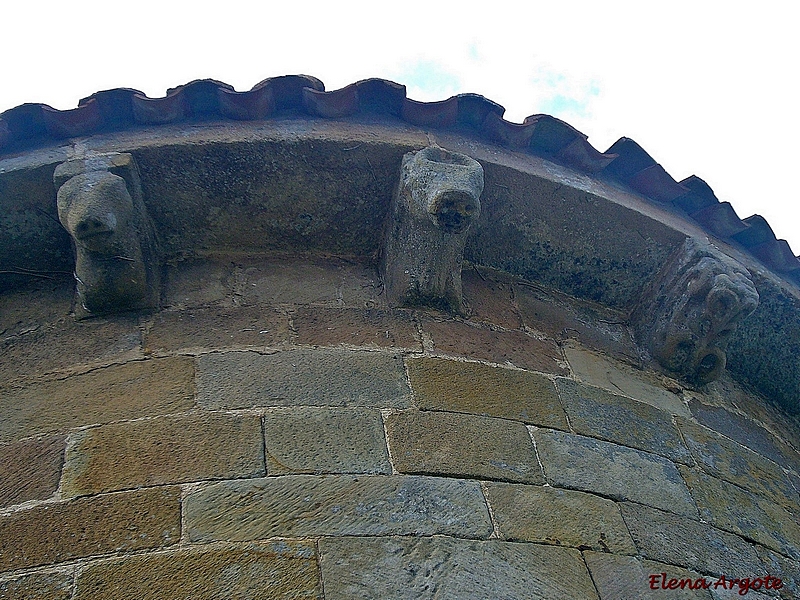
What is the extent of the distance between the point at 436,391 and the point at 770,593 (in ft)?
3.91

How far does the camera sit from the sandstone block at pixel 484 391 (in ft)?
7.86

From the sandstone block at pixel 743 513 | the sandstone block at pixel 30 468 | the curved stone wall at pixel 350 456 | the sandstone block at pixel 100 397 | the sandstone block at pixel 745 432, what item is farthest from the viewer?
the sandstone block at pixel 745 432

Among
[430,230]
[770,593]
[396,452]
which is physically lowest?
[770,593]

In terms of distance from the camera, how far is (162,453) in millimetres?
2027

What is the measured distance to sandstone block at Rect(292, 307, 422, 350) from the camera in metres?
2.58

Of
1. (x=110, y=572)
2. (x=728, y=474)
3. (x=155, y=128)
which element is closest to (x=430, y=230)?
(x=155, y=128)

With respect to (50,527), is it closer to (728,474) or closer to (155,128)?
(155,128)

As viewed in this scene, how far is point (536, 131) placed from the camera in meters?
3.35

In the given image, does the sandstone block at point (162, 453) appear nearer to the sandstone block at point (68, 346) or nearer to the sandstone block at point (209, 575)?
the sandstone block at point (209, 575)

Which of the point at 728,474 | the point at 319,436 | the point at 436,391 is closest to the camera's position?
the point at 319,436

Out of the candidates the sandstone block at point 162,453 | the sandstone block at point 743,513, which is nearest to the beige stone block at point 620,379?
the sandstone block at point 743,513

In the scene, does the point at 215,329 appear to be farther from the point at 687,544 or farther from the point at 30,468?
the point at 687,544
